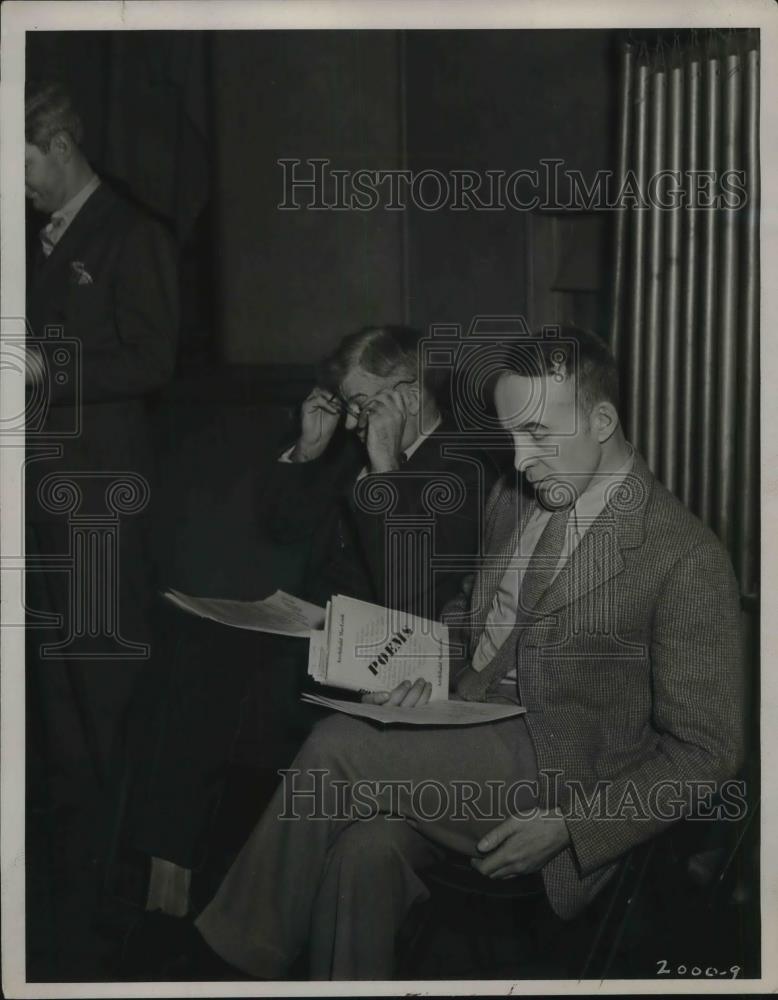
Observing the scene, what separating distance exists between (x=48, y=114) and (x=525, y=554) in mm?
1371

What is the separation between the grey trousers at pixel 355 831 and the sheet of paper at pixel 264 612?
21 cm

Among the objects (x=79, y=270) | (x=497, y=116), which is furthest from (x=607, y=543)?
(x=79, y=270)

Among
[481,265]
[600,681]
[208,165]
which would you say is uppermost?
[208,165]

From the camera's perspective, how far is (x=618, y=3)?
231 centimetres

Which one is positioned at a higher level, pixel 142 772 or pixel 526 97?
pixel 526 97

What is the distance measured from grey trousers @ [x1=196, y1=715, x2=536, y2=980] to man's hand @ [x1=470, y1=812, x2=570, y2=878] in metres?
0.03

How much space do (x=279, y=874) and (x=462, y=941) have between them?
418 millimetres

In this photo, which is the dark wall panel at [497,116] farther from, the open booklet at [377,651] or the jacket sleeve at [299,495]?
the open booklet at [377,651]

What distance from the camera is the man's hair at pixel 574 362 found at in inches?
89.8

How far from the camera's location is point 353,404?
2342mm

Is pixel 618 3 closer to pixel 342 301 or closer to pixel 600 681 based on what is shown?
pixel 342 301

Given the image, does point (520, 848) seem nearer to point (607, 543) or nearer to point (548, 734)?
point (548, 734)

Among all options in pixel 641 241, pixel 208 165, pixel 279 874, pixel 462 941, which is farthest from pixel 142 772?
pixel 641 241

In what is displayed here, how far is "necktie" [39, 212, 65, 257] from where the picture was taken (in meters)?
2.36
